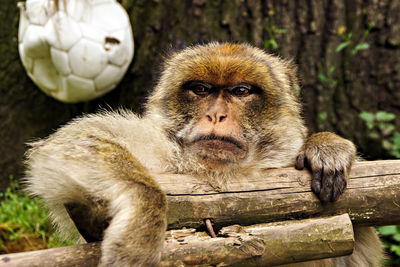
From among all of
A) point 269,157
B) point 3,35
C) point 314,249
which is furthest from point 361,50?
point 3,35

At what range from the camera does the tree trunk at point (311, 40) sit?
5.05 metres

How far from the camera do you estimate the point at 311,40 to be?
5.15 m

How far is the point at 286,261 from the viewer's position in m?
2.39

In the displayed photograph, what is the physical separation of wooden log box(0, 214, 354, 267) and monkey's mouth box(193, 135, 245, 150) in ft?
1.98

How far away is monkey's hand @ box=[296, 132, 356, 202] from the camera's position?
276 cm

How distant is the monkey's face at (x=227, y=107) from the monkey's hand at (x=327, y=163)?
0.68 ft

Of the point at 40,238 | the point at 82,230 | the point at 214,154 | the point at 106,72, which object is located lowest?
the point at 40,238

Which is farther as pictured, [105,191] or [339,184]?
[339,184]

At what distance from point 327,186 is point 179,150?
104 centimetres

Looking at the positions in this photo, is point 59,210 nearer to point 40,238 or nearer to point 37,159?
point 37,159

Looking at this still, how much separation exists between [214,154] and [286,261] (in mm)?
848

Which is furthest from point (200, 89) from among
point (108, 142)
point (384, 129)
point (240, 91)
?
point (384, 129)

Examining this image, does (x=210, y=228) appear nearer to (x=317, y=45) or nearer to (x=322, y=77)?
(x=322, y=77)

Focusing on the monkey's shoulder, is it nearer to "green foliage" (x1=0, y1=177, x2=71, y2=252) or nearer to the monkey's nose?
the monkey's nose
